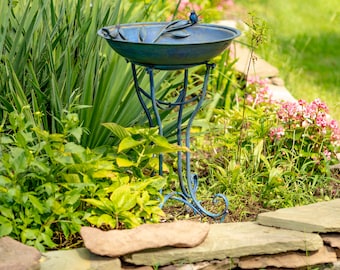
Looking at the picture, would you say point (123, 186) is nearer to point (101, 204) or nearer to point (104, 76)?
point (101, 204)

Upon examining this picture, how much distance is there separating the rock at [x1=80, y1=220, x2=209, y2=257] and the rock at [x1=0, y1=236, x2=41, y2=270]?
0.81 ft

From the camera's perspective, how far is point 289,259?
3869 mm

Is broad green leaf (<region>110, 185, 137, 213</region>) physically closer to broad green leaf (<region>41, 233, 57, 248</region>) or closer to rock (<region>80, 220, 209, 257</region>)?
rock (<region>80, 220, 209, 257</region>)

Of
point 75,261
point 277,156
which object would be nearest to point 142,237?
point 75,261

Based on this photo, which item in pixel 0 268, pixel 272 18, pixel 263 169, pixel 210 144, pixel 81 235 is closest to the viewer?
pixel 0 268

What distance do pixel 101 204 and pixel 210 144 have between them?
160 cm

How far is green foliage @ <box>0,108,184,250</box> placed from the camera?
12.1 feet

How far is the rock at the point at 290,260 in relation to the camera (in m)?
3.83

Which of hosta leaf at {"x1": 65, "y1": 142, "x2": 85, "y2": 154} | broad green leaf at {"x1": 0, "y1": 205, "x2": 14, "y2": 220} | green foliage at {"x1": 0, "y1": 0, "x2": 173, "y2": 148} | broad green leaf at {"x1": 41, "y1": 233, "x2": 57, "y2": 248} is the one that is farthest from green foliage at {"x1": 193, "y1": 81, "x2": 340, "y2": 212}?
broad green leaf at {"x1": 0, "y1": 205, "x2": 14, "y2": 220}

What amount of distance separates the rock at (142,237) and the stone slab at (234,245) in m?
0.05

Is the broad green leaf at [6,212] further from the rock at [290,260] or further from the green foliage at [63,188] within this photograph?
the rock at [290,260]

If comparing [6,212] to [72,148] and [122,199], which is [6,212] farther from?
[122,199]

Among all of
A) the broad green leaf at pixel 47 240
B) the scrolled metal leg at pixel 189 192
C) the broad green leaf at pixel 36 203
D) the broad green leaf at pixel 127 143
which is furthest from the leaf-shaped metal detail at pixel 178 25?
the broad green leaf at pixel 47 240

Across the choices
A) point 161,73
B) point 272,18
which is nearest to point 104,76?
point 161,73
